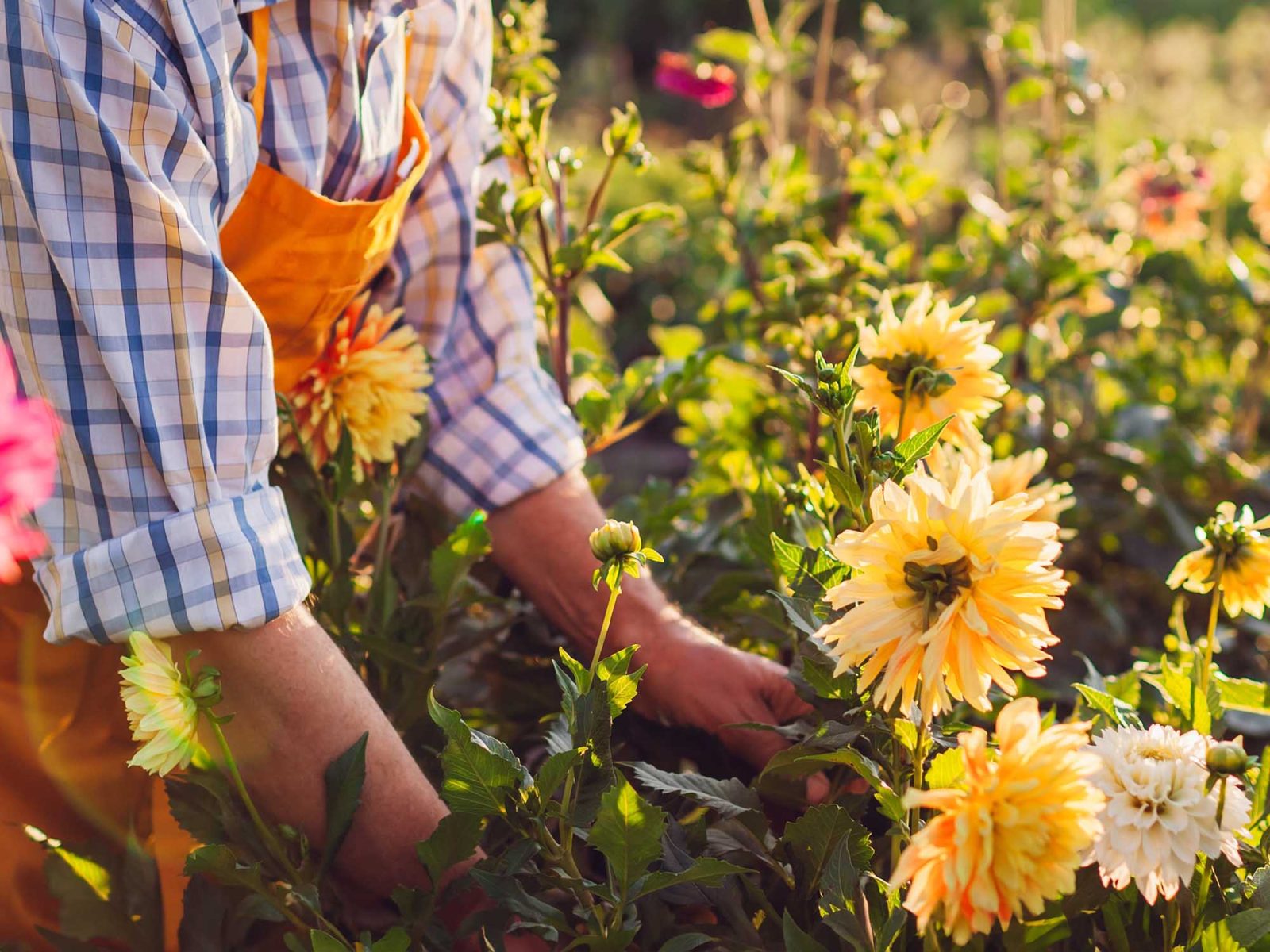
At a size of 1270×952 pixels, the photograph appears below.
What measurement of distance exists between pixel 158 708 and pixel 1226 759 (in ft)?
2.02

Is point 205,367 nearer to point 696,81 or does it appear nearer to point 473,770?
point 473,770

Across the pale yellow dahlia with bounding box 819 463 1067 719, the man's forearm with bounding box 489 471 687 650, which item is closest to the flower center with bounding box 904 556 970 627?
the pale yellow dahlia with bounding box 819 463 1067 719

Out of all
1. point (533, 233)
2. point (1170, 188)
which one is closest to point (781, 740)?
point (533, 233)

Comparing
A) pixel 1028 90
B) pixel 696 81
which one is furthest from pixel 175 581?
pixel 1028 90

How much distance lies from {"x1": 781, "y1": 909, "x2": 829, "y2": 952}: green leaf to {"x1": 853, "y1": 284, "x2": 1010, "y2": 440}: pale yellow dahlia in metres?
0.34

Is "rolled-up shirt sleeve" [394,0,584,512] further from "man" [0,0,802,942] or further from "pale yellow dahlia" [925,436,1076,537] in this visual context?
"pale yellow dahlia" [925,436,1076,537]

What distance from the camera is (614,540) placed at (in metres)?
0.69

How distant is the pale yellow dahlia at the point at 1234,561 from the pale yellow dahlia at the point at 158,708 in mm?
638

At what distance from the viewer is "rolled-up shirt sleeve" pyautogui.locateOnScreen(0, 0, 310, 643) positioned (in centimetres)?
74

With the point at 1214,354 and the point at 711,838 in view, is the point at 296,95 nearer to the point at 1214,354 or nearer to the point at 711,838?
the point at 711,838

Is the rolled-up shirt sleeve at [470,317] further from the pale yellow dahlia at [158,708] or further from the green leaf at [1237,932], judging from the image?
the green leaf at [1237,932]

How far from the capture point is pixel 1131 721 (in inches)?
32.9

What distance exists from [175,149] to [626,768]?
0.58 meters

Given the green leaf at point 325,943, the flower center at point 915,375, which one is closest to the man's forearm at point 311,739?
the green leaf at point 325,943
